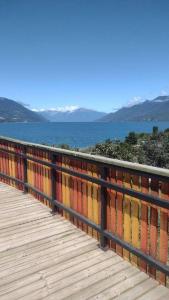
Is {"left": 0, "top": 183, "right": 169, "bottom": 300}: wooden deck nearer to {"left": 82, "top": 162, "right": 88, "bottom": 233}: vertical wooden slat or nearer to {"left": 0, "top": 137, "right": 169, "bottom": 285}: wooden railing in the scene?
{"left": 0, "top": 137, "right": 169, "bottom": 285}: wooden railing

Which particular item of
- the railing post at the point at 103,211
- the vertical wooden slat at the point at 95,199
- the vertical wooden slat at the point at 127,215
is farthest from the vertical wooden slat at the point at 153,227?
the vertical wooden slat at the point at 95,199

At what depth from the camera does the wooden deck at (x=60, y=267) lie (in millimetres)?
3967

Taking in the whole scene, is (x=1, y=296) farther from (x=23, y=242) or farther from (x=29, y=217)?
(x=29, y=217)

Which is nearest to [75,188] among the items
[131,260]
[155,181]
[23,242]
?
[23,242]

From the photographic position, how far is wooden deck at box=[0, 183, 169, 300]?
397cm

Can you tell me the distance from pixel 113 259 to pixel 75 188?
1.58m

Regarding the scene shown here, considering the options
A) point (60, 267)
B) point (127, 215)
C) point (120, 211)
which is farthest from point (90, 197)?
point (60, 267)

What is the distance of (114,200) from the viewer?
4863 millimetres

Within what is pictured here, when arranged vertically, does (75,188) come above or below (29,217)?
above

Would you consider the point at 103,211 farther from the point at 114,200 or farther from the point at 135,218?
the point at 135,218

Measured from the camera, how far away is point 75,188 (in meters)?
5.89

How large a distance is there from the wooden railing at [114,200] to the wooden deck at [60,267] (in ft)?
0.75

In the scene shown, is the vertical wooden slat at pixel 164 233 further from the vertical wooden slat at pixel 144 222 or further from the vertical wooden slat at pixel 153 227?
the vertical wooden slat at pixel 144 222

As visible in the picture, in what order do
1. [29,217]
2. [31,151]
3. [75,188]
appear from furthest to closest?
1. [31,151]
2. [29,217]
3. [75,188]
